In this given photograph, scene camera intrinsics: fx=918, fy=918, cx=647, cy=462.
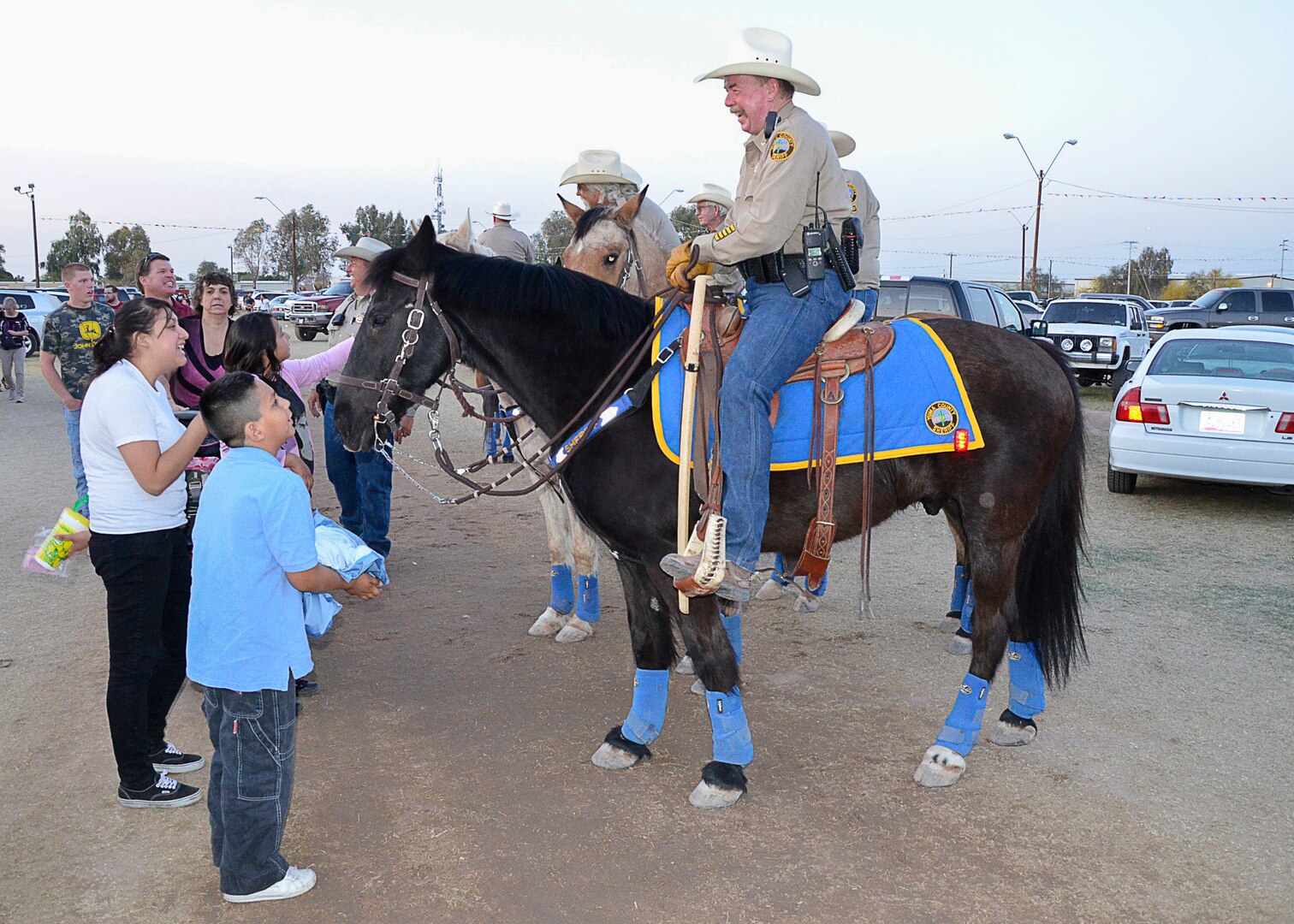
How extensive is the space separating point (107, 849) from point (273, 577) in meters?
1.34

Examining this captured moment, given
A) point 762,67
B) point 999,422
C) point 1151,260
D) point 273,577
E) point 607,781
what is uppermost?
point 1151,260

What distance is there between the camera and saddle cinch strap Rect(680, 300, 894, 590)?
11.8 feet

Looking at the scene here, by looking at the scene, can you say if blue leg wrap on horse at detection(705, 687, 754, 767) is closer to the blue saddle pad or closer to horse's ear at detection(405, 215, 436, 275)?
the blue saddle pad

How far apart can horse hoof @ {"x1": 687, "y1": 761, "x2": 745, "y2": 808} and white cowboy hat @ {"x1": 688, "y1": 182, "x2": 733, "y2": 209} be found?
18.8ft

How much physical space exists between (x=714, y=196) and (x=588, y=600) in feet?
14.6

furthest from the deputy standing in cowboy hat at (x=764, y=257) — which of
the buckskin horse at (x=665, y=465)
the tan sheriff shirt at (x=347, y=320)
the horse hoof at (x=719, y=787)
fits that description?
the tan sheriff shirt at (x=347, y=320)

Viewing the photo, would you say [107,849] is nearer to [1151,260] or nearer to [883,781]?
[883,781]

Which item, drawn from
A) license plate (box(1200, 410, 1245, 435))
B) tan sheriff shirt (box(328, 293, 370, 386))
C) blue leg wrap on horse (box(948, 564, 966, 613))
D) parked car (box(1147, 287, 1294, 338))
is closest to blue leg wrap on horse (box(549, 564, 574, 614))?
tan sheriff shirt (box(328, 293, 370, 386))

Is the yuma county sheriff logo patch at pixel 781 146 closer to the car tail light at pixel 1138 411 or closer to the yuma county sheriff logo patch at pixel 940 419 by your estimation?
the yuma county sheriff logo patch at pixel 940 419

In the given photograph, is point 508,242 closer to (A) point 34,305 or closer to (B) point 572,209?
(B) point 572,209

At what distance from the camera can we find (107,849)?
131 inches

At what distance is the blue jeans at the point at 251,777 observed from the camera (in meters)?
2.94

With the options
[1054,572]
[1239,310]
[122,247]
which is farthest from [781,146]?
[122,247]

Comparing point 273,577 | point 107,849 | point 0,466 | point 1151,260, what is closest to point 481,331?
point 273,577
